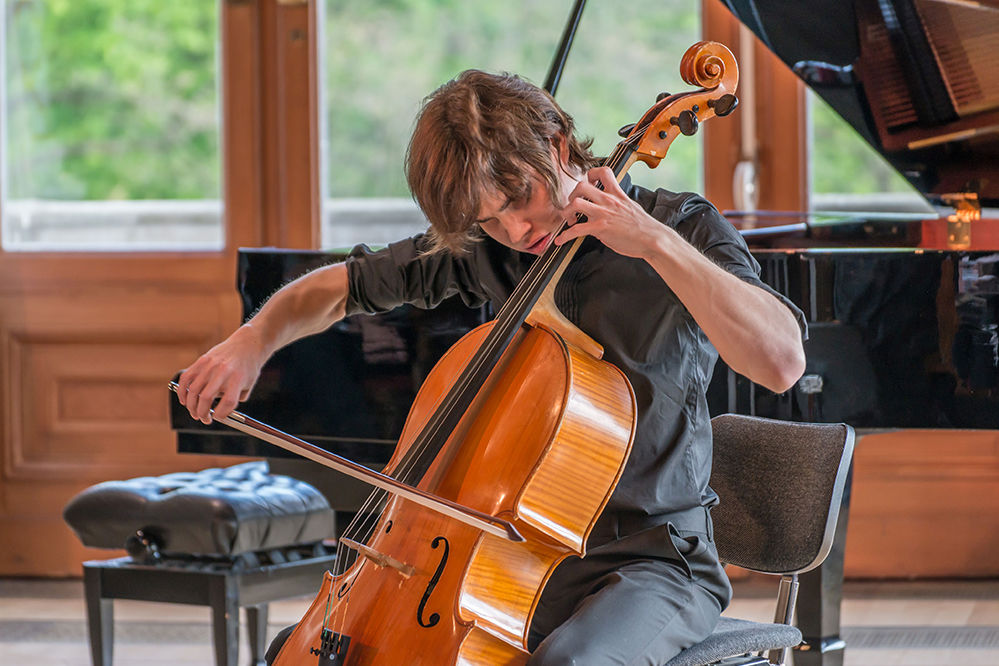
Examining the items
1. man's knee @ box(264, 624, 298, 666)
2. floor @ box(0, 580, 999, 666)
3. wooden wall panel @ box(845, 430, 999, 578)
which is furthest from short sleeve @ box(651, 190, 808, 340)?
wooden wall panel @ box(845, 430, 999, 578)

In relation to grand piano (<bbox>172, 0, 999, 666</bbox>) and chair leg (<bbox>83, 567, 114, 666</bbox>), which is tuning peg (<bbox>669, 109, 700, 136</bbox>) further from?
chair leg (<bbox>83, 567, 114, 666</bbox>)

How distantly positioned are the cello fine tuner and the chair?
0.46m

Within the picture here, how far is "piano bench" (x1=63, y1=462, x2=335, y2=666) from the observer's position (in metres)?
2.34

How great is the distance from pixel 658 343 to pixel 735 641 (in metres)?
0.37

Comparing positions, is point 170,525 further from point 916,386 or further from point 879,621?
point 879,621

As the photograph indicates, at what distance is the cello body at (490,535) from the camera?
1285mm

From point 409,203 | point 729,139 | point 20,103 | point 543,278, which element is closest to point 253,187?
point 409,203

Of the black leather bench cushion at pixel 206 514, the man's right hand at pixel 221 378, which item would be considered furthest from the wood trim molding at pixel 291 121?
the man's right hand at pixel 221 378

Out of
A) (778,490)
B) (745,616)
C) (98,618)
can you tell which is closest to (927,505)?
(745,616)

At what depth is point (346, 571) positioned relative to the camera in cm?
140

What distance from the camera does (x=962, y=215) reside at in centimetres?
286

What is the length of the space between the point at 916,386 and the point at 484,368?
106cm

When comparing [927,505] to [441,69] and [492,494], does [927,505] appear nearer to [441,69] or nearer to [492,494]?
[441,69]

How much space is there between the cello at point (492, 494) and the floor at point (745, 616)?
185 centimetres
